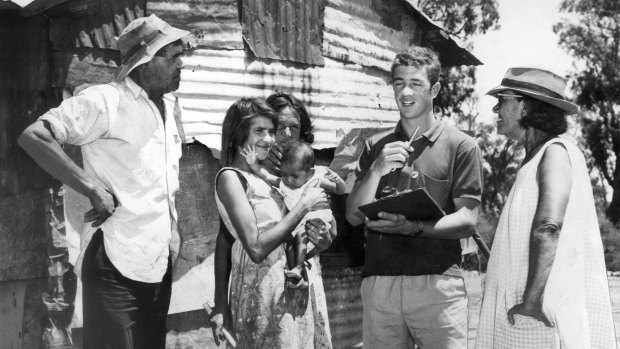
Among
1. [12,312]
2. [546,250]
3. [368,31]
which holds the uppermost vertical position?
[368,31]

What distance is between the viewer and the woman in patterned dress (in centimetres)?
355

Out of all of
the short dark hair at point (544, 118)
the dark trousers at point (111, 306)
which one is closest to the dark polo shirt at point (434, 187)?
the short dark hair at point (544, 118)

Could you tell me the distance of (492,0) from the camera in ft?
63.5

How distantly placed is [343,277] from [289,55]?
6.47 feet

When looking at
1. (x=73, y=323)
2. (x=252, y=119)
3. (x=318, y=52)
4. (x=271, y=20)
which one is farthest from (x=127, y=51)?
(x=318, y=52)

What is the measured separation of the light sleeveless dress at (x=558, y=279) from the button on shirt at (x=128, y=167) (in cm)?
143

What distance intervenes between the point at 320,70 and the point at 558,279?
4.42m

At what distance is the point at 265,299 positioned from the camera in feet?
11.8

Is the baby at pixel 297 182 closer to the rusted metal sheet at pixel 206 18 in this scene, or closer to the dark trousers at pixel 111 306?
the dark trousers at pixel 111 306

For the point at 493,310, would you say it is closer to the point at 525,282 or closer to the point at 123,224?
the point at 525,282

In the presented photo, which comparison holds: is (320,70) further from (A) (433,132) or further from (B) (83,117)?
(B) (83,117)

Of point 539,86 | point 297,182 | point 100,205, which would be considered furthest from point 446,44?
point 100,205

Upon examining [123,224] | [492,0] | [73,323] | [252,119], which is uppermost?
[492,0]

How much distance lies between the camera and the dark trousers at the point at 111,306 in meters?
3.39
